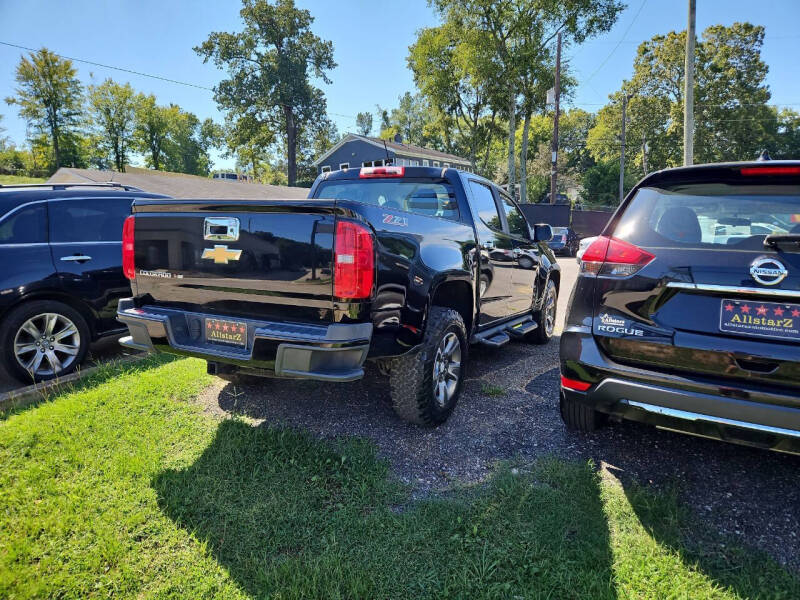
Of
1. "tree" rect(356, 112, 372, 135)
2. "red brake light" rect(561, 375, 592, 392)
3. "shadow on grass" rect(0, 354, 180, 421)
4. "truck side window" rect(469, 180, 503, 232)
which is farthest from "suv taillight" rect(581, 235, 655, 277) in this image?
"tree" rect(356, 112, 372, 135)

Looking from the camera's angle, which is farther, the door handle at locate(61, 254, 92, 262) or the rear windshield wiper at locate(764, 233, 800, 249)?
the door handle at locate(61, 254, 92, 262)

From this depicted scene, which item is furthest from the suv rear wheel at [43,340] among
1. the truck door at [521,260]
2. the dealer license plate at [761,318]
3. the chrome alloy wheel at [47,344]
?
the dealer license plate at [761,318]

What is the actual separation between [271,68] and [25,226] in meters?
39.1

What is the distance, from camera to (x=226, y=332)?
2840 millimetres

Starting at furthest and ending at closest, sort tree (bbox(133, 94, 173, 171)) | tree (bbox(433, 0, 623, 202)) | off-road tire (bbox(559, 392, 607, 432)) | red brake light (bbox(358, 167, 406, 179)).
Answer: tree (bbox(133, 94, 173, 171))
tree (bbox(433, 0, 623, 202))
red brake light (bbox(358, 167, 406, 179))
off-road tire (bbox(559, 392, 607, 432))

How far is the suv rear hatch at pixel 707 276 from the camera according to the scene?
2.13 m

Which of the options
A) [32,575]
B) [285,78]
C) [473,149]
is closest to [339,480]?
[32,575]

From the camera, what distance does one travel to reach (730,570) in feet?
6.77

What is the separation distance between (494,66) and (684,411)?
3198 centimetres

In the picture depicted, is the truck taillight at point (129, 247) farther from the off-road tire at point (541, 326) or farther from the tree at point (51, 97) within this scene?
the tree at point (51, 97)

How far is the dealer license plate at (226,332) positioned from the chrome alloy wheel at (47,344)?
248 cm

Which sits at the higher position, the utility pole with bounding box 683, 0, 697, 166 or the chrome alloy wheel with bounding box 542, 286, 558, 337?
the utility pole with bounding box 683, 0, 697, 166

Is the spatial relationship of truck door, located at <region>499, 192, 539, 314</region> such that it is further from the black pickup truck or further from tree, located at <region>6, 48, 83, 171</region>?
tree, located at <region>6, 48, 83, 171</region>

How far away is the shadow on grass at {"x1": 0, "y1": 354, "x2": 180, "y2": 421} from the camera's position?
3.74m
